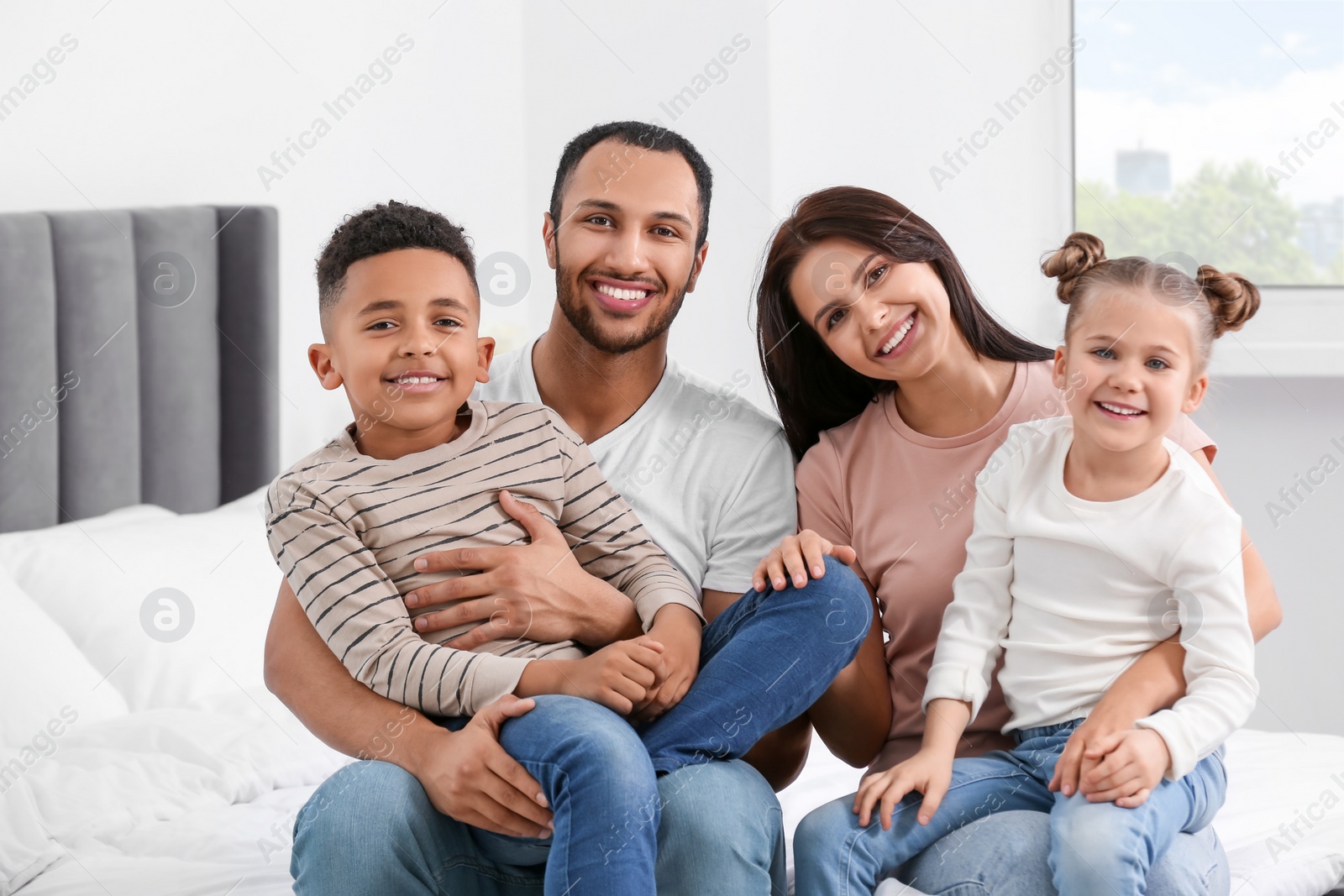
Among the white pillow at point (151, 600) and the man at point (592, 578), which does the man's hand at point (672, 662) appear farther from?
the white pillow at point (151, 600)

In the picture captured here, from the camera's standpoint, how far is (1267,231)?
2.52m

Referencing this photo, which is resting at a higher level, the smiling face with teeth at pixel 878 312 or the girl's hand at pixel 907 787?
the smiling face with teeth at pixel 878 312

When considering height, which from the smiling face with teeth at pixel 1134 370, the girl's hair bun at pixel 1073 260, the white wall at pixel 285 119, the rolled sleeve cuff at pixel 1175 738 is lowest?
the rolled sleeve cuff at pixel 1175 738

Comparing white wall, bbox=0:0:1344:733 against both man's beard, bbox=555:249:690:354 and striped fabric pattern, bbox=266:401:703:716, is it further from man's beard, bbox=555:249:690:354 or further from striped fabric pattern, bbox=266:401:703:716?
striped fabric pattern, bbox=266:401:703:716

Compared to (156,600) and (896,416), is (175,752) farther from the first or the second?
(896,416)

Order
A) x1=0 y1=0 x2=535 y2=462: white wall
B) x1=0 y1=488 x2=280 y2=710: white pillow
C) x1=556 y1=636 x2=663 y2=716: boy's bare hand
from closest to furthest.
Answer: x1=556 y1=636 x2=663 y2=716: boy's bare hand
x1=0 y1=488 x2=280 y2=710: white pillow
x1=0 y1=0 x2=535 y2=462: white wall

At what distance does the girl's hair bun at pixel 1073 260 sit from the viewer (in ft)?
4.12

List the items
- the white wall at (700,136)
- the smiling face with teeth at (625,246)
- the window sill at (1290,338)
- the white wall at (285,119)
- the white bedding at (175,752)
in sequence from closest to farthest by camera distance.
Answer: the white bedding at (175,752) < the smiling face with teeth at (625,246) < the white wall at (285,119) < the white wall at (700,136) < the window sill at (1290,338)

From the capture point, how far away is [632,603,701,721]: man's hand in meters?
1.09

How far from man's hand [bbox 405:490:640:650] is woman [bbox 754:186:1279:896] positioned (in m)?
0.27

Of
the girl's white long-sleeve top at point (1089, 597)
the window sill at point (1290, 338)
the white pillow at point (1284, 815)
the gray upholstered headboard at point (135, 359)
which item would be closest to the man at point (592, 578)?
the girl's white long-sleeve top at point (1089, 597)

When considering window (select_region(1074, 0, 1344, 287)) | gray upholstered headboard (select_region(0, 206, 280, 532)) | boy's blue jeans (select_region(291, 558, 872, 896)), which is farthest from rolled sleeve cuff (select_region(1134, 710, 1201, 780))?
window (select_region(1074, 0, 1344, 287))

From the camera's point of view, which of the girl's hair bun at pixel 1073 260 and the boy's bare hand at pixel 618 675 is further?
the girl's hair bun at pixel 1073 260

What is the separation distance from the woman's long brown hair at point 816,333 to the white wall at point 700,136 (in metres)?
0.65
